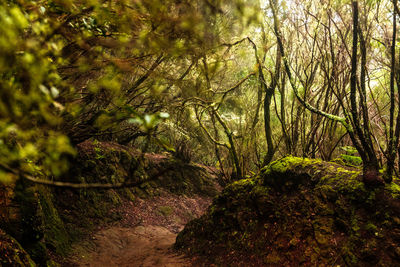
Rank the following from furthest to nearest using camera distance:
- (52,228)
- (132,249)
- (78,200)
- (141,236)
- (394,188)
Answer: (141,236)
(78,200)
(132,249)
(52,228)
(394,188)

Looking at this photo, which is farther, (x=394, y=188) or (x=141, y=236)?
(x=141, y=236)

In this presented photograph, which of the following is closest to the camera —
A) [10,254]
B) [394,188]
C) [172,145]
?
[10,254]

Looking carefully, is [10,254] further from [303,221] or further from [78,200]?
[78,200]

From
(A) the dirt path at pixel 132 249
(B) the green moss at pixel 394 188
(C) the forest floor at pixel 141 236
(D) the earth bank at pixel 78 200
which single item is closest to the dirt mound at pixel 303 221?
(B) the green moss at pixel 394 188

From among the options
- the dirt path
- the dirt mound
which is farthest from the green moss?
the dirt path

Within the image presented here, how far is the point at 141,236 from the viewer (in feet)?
22.9

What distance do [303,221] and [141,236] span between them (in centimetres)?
517

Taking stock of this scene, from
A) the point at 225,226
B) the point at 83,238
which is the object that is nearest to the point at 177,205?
the point at 83,238

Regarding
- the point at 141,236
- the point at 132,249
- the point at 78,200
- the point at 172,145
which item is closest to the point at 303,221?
the point at 172,145

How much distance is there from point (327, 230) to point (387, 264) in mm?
750

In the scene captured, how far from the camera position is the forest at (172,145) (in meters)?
1.28

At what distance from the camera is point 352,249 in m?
2.79

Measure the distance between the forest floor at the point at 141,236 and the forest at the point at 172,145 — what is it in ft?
0.19

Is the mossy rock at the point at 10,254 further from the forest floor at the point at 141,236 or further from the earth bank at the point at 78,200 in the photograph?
the forest floor at the point at 141,236
